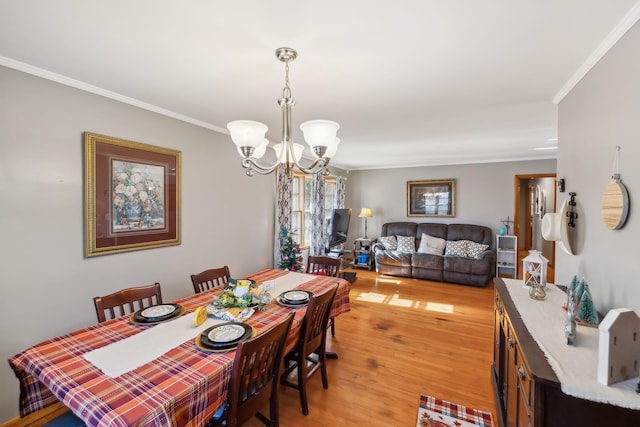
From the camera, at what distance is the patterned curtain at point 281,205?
4.22m

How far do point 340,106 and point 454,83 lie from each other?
967 millimetres

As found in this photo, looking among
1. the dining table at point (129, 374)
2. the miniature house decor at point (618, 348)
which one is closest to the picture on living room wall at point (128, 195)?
the dining table at point (129, 374)

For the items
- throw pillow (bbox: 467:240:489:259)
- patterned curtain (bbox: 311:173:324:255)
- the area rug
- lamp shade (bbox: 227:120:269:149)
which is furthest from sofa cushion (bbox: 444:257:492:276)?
lamp shade (bbox: 227:120:269:149)

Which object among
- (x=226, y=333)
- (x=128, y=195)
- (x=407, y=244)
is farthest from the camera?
(x=407, y=244)

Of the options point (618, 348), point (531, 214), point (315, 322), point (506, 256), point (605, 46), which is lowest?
point (506, 256)

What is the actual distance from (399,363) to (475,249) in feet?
12.0

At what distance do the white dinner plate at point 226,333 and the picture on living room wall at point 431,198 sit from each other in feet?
18.7

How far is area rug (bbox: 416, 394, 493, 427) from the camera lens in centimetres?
194

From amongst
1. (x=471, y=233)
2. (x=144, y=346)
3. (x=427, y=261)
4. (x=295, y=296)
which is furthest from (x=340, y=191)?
(x=144, y=346)

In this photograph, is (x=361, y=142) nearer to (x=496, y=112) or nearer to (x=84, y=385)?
(x=496, y=112)

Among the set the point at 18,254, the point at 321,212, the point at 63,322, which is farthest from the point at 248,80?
the point at 321,212

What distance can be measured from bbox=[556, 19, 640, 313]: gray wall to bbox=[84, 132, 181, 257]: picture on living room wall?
131 inches

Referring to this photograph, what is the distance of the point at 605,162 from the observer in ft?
5.23

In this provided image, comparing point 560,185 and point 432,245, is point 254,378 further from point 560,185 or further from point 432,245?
point 432,245
